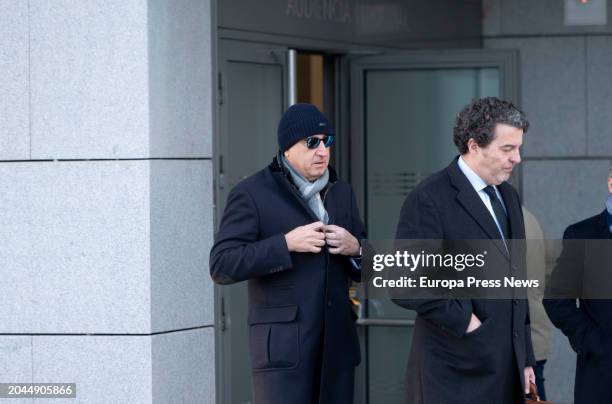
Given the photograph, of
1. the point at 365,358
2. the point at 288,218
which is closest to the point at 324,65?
the point at 365,358

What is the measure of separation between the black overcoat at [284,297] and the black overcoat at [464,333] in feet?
1.51

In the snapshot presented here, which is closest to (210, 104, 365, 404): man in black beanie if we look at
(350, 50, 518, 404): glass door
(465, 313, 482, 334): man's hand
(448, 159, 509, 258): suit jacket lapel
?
(448, 159, 509, 258): suit jacket lapel

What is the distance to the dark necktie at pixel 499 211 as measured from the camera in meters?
5.25

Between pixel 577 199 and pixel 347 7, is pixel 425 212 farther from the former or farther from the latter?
pixel 577 199

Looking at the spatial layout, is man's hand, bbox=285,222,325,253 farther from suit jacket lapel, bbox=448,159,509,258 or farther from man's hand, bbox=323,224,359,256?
suit jacket lapel, bbox=448,159,509,258

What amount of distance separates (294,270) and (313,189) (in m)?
0.35

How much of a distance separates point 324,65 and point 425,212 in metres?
3.78

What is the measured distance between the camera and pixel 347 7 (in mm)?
8711

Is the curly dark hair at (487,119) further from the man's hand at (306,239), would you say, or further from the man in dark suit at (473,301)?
the man's hand at (306,239)

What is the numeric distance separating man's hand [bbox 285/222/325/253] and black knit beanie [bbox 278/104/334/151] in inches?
14.6

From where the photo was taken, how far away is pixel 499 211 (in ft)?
17.3

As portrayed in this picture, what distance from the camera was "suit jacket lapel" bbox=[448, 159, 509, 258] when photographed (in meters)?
5.15

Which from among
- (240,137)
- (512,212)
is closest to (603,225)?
(512,212)

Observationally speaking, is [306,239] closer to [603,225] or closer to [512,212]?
[512,212]
